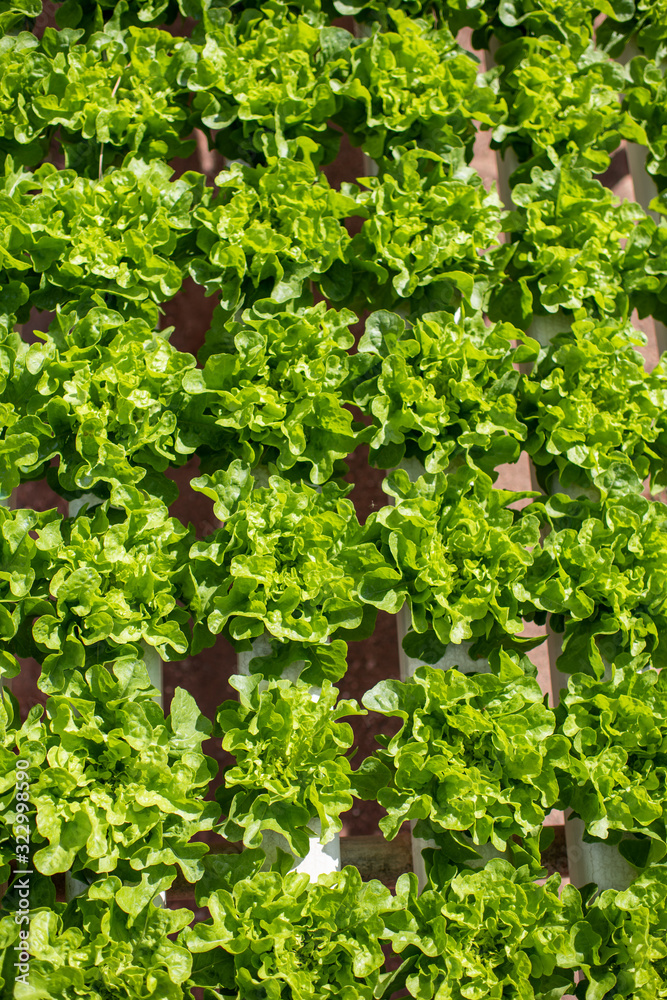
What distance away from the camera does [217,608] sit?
100 centimetres

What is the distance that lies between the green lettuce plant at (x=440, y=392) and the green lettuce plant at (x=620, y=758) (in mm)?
382

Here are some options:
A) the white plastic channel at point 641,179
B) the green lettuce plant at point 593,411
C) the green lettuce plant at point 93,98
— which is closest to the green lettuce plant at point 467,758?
the green lettuce plant at point 593,411

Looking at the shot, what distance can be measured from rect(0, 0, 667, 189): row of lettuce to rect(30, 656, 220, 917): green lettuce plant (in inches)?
34.2

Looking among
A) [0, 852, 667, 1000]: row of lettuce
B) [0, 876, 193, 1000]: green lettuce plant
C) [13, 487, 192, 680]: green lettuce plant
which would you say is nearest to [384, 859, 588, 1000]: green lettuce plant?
[0, 852, 667, 1000]: row of lettuce

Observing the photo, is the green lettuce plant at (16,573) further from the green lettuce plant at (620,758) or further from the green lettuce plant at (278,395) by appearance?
the green lettuce plant at (620,758)

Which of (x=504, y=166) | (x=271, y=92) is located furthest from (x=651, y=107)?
(x=271, y=92)

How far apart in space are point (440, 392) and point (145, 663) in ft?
1.98

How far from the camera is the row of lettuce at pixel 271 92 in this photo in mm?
1204

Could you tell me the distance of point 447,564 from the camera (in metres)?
1.05

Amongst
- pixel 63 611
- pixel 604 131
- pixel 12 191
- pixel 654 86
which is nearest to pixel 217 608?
pixel 63 611

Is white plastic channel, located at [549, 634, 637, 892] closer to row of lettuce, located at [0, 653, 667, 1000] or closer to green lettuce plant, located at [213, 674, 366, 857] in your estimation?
row of lettuce, located at [0, 653, 667, 1000]

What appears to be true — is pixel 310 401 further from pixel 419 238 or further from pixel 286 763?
pixel 286 763

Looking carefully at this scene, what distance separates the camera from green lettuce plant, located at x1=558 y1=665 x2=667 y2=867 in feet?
3.38

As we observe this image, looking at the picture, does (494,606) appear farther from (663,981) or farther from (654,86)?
(654,86)
